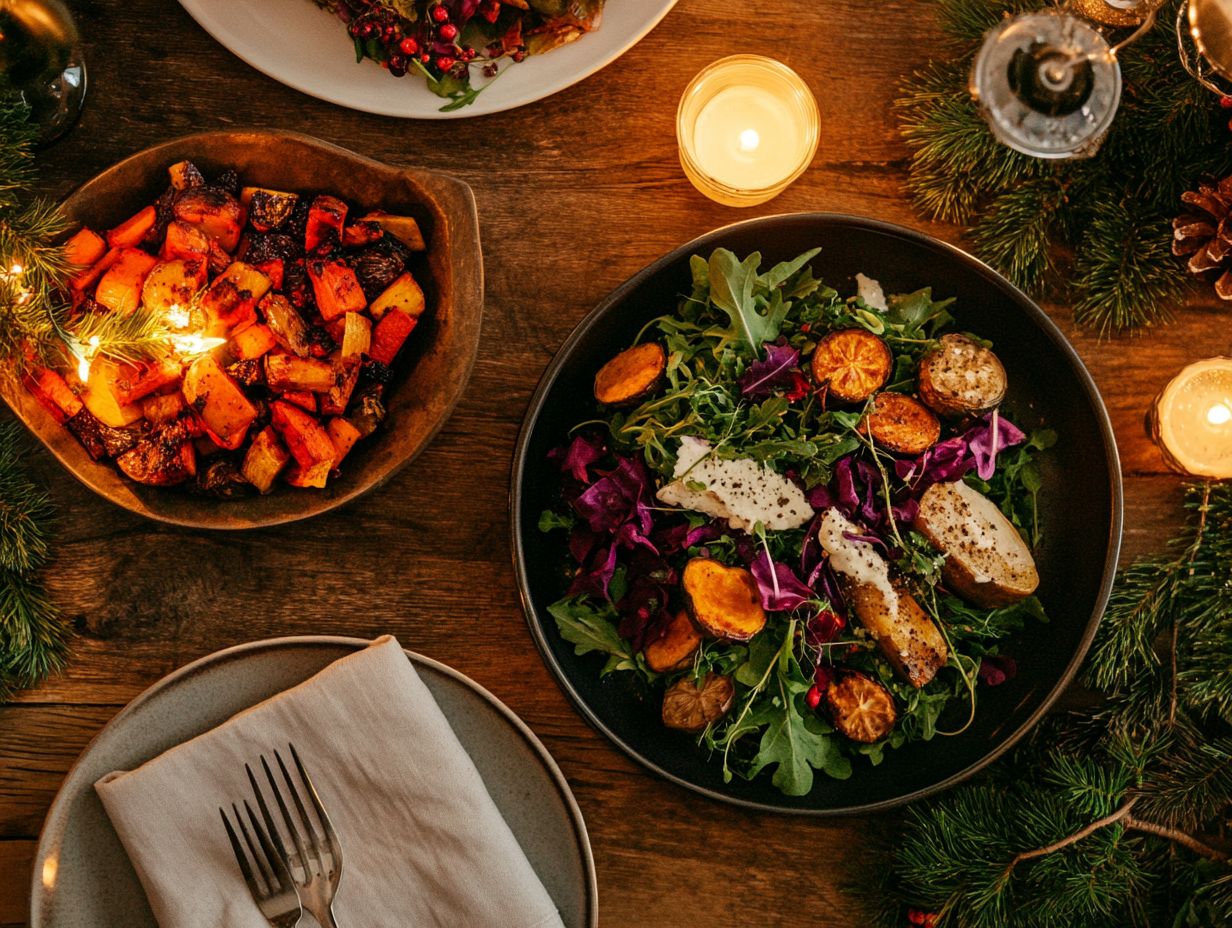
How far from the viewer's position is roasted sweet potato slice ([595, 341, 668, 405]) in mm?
1569

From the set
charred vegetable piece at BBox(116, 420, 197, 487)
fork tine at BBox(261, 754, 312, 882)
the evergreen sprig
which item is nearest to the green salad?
fork tine at BBox(261, 754, 312, 882)

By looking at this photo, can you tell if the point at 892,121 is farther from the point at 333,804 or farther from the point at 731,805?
the point at 333,804

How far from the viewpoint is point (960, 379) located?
1.58 m

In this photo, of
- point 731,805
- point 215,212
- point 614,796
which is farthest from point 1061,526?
point 215,212

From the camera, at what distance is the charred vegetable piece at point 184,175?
1572 mm

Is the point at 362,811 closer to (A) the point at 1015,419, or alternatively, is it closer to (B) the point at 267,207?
(B) the point at 267,207

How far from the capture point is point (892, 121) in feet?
5.90

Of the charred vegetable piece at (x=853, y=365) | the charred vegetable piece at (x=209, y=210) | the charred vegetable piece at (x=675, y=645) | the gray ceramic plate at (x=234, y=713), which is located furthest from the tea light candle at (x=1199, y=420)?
the charred vegetable piece at (x=209, y=210)

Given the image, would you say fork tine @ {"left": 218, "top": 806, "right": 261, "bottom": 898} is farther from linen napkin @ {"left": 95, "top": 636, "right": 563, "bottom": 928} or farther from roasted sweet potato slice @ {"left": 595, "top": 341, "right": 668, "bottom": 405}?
roasted sweet potato slice @ {"left": 595, "top": 341, "right": 668, "bottom": 405}

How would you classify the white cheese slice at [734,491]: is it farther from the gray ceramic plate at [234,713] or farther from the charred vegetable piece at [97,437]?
the charred vegetable piece at [97,437]

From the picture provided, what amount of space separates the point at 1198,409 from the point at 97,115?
2.12 metres

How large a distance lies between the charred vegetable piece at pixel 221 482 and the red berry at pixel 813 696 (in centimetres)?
100

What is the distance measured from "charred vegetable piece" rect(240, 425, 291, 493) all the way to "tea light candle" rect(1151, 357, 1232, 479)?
1569 mm

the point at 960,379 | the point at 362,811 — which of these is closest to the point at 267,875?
the point at 362,811
